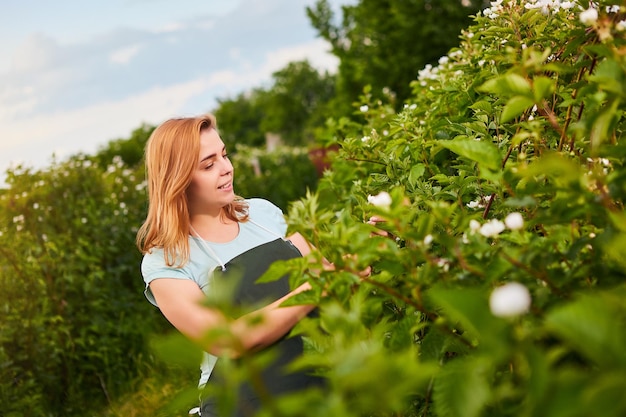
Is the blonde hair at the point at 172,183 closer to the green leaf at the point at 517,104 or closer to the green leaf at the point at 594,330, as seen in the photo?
the green leaf at the point at 517,104

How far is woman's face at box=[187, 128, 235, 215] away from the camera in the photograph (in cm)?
248

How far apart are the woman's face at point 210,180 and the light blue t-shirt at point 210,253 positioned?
16 cm

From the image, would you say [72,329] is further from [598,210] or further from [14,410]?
[598,210]

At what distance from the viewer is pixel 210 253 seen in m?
2.47

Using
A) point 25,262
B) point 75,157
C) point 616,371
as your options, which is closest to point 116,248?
point 25,262

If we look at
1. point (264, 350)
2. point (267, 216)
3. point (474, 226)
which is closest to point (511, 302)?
point (474, 226)

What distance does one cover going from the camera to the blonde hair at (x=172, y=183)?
2.39 m

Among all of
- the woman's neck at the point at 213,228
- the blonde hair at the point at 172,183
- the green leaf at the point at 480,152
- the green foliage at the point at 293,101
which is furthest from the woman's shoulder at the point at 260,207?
the green foliage at the point at 293,101

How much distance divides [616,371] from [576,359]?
46cm

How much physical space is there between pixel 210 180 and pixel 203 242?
245 mm

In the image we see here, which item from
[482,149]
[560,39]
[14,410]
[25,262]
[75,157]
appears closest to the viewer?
[482,149]

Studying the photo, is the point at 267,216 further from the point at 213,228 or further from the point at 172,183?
the point at 172,183

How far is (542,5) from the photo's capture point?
2.39m

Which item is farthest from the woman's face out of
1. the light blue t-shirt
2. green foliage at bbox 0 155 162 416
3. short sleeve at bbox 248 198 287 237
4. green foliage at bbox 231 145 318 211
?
green foliage at bbox 231 145 318 211
